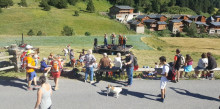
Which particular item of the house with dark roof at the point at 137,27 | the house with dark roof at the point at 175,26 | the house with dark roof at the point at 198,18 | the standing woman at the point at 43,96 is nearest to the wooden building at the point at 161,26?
the house with dark roof at the point at 175,26

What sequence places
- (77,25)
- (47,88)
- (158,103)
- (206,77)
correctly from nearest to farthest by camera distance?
1. (47,88)
2. (158,103)
3. (206,77)
4. (77,25)

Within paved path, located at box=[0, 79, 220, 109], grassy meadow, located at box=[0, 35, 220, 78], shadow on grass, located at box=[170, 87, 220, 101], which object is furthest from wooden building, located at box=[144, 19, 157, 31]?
shadow on grass, located at box=[170, 87, 220, 101]

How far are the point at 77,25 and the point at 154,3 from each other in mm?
65252

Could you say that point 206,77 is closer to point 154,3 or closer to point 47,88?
point 47,88

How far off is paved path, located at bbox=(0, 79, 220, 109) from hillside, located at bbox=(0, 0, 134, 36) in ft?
159

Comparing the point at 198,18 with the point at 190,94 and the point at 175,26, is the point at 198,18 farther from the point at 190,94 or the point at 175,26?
the point at 190,94

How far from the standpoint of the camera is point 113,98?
9.74 metres

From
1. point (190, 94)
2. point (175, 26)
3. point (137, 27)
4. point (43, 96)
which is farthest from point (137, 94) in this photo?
point (175, 26)

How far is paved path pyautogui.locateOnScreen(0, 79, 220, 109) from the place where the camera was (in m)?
9.02

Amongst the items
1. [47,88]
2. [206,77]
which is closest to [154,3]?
[206,77]

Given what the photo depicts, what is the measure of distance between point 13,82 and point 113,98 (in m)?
5.38

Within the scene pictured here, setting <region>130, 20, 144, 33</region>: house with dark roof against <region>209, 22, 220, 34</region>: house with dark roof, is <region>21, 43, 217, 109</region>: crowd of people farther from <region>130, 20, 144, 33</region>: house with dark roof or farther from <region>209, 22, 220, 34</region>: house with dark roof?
<region>209, 22, 220, 34</region>: house with dark roof

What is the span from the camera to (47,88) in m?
6.81

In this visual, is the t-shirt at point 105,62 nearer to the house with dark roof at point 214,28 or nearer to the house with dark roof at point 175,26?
the house with dark roof at point 175,26
